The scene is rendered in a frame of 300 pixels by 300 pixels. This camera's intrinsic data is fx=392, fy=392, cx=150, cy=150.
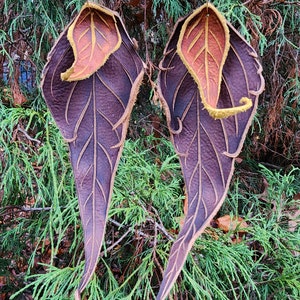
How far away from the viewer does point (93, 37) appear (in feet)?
1.18

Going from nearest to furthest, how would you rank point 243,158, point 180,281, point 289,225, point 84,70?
point 84,70 < point 180,281 < point 289,225 < point 243,158

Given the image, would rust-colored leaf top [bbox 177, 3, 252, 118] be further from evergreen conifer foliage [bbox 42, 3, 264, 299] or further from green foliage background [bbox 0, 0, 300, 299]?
green foliage background [bbox 0, 0, 300, 299]

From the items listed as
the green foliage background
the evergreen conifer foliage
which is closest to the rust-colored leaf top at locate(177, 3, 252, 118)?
the evergreen conifer foliage

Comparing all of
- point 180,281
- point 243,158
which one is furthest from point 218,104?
point 243,158

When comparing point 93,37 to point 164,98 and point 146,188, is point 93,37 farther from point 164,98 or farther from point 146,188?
point 146,188

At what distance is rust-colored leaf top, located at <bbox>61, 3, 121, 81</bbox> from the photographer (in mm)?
343

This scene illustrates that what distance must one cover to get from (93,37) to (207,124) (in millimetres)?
133

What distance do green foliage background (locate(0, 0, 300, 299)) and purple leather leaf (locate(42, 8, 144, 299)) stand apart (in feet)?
0.87

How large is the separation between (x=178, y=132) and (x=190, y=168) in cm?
4

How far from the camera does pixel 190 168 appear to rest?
370 mm

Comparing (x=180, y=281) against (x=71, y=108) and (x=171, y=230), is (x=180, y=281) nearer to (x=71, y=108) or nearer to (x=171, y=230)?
(x=171, y=230)

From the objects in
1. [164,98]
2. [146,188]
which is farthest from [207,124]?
[146,188]

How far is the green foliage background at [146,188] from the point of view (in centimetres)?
72

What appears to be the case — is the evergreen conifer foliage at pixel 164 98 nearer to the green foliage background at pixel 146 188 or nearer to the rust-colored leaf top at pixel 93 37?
the rust-colored leaf top at pixel 93 37
